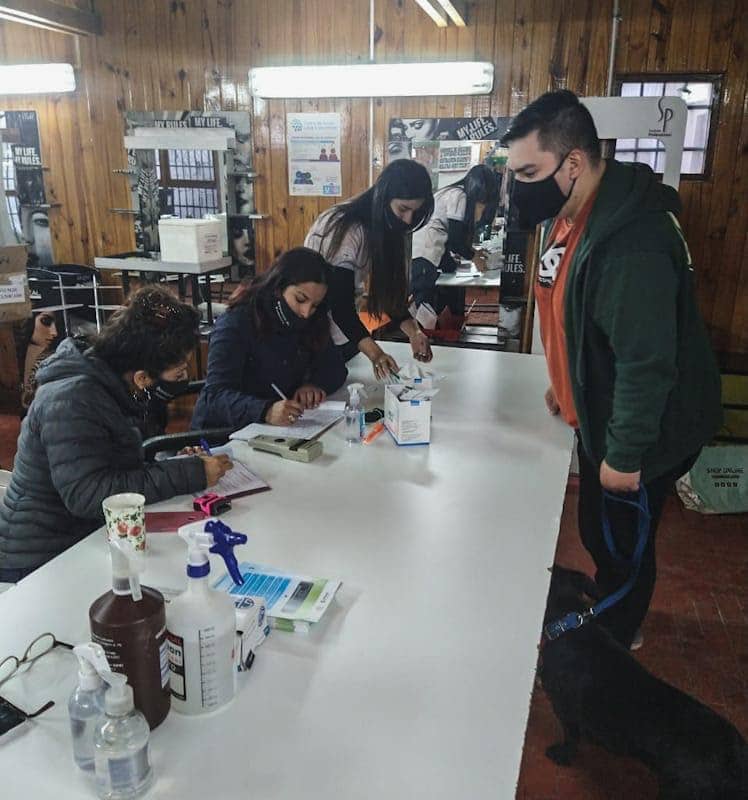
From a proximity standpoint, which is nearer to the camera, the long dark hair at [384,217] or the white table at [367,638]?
the white table at [367,638]

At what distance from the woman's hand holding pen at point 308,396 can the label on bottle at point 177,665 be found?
140 cm

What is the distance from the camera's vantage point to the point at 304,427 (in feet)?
7.05

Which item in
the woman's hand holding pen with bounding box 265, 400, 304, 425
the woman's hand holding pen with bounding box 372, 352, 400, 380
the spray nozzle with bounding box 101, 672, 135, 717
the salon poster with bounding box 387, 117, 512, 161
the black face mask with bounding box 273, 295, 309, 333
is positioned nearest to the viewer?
the spray nozzle with bounding box 101, 672, 135, 717

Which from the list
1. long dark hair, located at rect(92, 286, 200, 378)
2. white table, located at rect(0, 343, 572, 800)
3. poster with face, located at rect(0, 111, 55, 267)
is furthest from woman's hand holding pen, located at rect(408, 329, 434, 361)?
poster with face, located at rect(0, 111, 55, 267)

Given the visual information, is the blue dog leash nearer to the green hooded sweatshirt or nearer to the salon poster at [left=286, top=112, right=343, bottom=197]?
the green hooded sweatshirt

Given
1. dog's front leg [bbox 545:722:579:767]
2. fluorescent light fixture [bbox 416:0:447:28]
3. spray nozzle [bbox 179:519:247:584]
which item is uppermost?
fluorescent light fixture [bbox 416:0:447:28]

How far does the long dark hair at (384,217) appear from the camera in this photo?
8.44 feet

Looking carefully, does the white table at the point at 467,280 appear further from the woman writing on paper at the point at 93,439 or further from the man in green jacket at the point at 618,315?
the woman writing on paper at the point at 93,439

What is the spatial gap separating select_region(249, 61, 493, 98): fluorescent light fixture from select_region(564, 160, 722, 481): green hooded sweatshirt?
Answer: 1.77 metres

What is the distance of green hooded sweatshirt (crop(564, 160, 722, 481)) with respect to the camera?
1499 millimetres

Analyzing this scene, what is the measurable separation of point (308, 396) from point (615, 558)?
107 cm

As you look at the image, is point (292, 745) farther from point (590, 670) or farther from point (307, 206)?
point (307, 206)

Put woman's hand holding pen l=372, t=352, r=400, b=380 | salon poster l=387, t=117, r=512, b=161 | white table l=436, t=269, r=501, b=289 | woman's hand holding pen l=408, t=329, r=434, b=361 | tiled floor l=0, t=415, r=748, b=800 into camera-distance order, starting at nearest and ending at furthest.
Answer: tiled floor l=0, t=415, r=748, b=800 < woman's hand holding pen l=372, t=352, r=400, b=380 < woman's hand holding pen l=408, t=329, r=434, b=361 < salon poster l=387, t=117, r=512, b=161 < white table l=436, t=269, r=501, b=289

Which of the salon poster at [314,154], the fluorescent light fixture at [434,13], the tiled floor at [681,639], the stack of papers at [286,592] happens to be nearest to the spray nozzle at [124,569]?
the stack of papers at [286,592]
